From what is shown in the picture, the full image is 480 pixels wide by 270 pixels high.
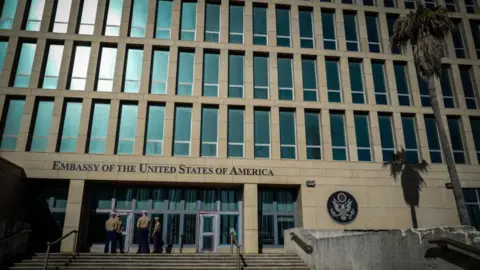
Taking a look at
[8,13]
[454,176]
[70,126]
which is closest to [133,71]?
[70,126]

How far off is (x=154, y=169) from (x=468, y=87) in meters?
19.6

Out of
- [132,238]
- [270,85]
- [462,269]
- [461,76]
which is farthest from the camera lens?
[461,76]

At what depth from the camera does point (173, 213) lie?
18625 mm

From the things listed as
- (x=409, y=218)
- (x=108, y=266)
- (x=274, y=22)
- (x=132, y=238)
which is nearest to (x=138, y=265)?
(x=108, y=266)

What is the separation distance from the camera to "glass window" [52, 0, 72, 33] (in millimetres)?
20359

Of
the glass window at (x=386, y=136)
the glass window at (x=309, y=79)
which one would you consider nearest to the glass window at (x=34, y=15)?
the glass window at (x=309, y=79)

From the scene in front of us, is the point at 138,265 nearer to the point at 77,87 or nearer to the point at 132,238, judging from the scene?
the point at 132,238

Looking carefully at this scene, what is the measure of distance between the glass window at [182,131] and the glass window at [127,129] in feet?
7.07

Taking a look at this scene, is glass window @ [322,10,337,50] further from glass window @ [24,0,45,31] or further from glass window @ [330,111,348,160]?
glass window @ [24,0,45,31]

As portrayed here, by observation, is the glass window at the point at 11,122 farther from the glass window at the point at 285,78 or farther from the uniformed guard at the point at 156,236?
the glass window at the point at 285,78

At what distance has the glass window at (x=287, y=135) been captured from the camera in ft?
64.7

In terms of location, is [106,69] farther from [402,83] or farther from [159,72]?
[402,83]

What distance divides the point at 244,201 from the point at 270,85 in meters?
6.83

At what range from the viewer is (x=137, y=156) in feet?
60.0
